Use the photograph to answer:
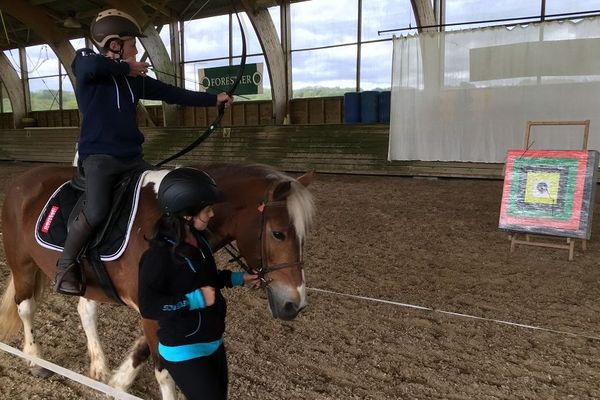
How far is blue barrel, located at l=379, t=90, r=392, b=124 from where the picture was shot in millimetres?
12039

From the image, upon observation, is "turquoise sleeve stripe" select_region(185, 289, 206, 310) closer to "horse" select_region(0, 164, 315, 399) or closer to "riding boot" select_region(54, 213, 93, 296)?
"horse" select_region(0, 164, 315, 399)

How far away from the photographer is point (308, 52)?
16.2 metres

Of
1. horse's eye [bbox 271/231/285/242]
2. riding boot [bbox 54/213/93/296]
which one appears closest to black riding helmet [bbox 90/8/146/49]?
riding boot [bbox 54/213/93/296]

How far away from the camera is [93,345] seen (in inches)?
108

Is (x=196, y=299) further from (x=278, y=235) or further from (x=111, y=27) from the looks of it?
(x=111, y=27)

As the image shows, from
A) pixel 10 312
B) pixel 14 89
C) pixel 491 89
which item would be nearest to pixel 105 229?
pixel 10 312

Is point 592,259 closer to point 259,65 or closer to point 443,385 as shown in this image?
point 443,385

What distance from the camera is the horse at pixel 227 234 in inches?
74.4

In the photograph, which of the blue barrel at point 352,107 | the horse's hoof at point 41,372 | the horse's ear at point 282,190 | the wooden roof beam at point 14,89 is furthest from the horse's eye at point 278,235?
the wooden roof beam at point 14,89

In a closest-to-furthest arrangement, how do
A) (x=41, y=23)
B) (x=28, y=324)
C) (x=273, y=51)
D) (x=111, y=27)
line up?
(x=111, y=27) < (x=28, y=324) < (x=273, y=51) < (x=41, y=23)

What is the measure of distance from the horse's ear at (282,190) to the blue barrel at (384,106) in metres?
10.5

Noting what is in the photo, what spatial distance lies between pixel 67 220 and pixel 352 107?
1101 cm

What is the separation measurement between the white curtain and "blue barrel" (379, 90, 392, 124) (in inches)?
83.2

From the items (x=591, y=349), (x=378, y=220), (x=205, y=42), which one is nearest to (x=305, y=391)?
(x=591, y=349)
